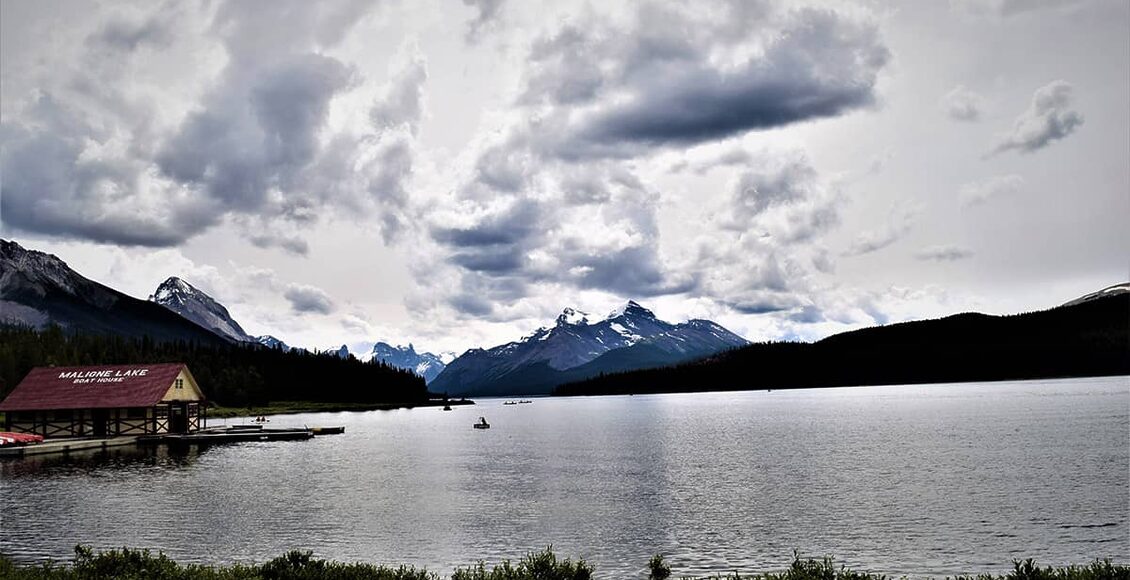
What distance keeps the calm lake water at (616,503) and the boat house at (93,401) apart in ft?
48.6

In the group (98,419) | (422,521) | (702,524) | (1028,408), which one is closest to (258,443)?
(98,419)

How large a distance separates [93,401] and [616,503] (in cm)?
8437

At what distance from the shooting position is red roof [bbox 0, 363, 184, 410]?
104062mm

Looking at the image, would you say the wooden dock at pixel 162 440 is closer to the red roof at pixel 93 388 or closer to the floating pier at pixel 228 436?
the floating pier at pixel 228 436

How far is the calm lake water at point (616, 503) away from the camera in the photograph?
37.5 meters

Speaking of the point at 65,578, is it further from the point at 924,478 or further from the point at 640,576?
the point at 924,478

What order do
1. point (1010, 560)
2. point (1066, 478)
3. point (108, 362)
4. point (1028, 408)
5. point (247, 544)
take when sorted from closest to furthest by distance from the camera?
point (1010, 560), point (247, 544), point (1066, 478), point (1028, 408), point (108, 362)

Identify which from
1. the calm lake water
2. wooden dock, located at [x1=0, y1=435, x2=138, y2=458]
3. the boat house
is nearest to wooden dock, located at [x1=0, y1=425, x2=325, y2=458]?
wooden dock, located at [x1=0, y1=435, x2=138, y2=458]

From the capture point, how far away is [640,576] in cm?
3244

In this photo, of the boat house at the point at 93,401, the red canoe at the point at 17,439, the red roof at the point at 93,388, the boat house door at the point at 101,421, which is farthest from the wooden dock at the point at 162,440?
the boat house door at the point at 101,421

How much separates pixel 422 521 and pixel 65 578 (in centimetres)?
2439

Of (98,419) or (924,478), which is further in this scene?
(98,419)

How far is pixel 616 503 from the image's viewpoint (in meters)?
52.5

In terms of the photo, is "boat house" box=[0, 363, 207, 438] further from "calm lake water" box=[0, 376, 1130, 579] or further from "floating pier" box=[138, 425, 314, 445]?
"calm lake water" box=[0, 376, 1130, 579]
